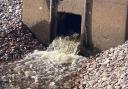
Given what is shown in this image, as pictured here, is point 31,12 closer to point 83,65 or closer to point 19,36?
point 19,36

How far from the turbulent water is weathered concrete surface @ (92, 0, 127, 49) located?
83 cm

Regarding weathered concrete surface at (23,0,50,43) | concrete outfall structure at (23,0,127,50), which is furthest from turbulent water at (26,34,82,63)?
weathered concrete surface at (23,0,50,43)

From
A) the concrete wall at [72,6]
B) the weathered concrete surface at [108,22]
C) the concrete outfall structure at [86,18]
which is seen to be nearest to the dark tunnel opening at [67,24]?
the concrete outfall structure at [86,18]

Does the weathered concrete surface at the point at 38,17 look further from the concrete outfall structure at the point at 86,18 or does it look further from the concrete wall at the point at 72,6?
the concrete wall at the point at 72,6

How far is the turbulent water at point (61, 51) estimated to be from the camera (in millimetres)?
13758

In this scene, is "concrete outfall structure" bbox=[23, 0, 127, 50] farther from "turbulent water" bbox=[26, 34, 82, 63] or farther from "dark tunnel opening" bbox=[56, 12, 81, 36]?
"turbulent water" bbox=[26, 34, 82, 63]

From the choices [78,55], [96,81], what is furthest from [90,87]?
[78,55]

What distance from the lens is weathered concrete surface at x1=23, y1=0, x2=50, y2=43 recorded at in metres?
15.1

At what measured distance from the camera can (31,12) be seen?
607 inches

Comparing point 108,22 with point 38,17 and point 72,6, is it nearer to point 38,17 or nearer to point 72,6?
point 72,6

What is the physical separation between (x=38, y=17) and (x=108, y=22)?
2.84m

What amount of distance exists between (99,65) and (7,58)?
3219 millimetres

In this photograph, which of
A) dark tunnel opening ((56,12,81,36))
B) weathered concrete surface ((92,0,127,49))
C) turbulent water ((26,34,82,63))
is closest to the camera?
weathered concrete surface ((92,0,127,49))

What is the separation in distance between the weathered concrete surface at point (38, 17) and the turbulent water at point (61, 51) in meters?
0.56
